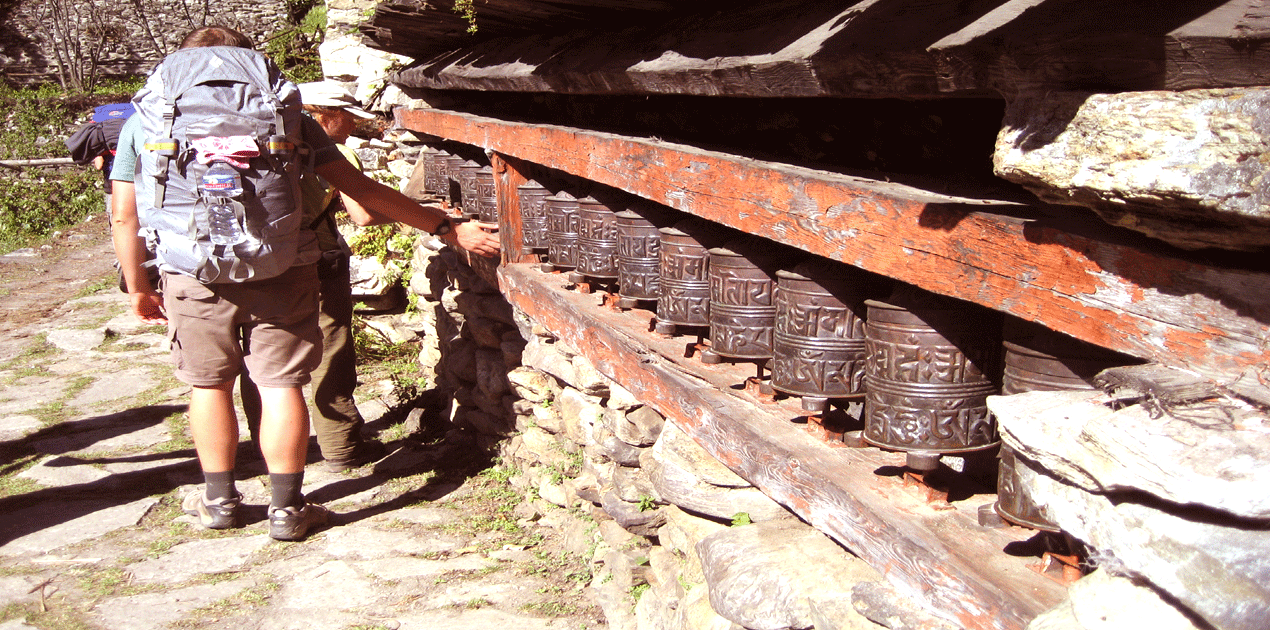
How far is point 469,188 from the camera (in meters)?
5.34

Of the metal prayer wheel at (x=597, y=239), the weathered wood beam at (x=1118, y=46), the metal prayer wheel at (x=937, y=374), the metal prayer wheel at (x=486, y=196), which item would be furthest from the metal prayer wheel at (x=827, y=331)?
the metal prayer wheel at (x=486, y=196)

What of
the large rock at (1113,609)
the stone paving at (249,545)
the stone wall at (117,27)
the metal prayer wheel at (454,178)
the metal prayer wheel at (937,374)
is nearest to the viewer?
the large rock at (1113,609)

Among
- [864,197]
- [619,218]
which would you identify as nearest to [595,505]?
[619,218]

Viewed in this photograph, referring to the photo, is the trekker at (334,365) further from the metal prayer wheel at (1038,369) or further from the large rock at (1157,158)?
the large rock at (1157,158)

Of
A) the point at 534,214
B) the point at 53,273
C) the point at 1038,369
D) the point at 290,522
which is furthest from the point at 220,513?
the point at 53,273

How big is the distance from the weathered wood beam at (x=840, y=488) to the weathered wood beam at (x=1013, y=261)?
0.43m

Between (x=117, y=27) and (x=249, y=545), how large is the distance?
15.3 meters

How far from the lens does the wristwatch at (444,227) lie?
157 inches

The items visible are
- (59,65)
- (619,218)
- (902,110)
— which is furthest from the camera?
(59,65)

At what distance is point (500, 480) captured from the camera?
484cm

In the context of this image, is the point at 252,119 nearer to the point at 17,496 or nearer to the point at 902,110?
the point at 902,110

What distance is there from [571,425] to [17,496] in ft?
8.36

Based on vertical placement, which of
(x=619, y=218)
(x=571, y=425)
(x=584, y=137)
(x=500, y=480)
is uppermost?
(x=584, y=137)

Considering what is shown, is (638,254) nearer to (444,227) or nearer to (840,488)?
(444,227)
